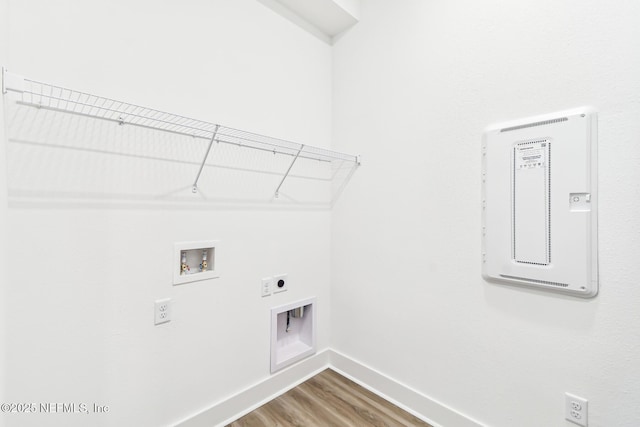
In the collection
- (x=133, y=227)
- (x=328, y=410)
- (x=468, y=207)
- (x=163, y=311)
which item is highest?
(x=468, y=207)

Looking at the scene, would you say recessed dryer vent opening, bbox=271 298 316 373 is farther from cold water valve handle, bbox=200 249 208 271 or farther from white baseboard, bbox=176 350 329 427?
cold water valve handle, bbox=200 249 208 271

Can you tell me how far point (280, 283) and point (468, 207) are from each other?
1239 millimetres

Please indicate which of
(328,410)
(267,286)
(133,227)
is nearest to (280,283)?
(267,286)

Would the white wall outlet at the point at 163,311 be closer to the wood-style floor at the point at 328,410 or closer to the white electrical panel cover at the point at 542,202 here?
the wood-style floor at the point at 328,410

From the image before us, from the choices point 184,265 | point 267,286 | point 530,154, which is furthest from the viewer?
point 267,286

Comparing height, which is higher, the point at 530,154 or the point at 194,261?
the point at 530,154

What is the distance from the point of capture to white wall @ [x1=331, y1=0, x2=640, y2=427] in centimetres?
108

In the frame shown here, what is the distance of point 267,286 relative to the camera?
1797 mm

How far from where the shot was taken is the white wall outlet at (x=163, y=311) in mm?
1344

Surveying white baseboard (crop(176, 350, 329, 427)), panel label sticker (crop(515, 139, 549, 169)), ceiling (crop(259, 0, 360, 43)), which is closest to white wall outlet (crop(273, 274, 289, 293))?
white baseboard (crop(176, 350, 329, 427))

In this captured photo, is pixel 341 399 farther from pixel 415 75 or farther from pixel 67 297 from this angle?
pixel 415 75

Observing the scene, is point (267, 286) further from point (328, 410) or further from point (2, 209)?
point (2, 209)

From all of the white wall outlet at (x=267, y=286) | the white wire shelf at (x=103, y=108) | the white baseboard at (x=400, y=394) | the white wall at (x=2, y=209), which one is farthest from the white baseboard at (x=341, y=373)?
the white wire shelf at (x=103, y=108)

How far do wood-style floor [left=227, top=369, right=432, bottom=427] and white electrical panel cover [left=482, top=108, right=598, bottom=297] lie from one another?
1.03 meters
